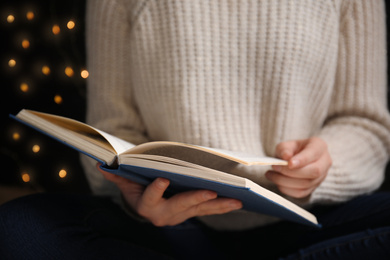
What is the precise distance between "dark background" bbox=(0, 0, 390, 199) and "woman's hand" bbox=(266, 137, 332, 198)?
1.76 feet

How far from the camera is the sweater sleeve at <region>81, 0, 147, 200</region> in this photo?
30.4 inches

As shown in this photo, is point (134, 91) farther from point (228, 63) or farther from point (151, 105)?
point (228, 63)

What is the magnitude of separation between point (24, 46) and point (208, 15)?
0.58 metres

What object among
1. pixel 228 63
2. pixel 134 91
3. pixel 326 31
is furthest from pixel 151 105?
pixel 326 31

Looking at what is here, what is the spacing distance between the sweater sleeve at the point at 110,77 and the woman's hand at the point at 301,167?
1.14 ft

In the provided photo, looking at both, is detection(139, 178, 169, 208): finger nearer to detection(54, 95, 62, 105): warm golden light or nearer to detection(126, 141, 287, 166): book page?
detection(126, 141, 287, 166): book page

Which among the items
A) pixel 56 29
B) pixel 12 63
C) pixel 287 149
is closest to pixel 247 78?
pixel 287 149

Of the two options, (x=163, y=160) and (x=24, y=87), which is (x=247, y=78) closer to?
(x=163, y=160)

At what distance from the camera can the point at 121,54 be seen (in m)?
0.79

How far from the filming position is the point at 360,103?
785 mm

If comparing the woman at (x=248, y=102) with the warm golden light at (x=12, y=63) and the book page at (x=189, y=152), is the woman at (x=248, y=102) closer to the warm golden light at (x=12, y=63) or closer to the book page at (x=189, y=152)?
the book page at (x=189, y=152)

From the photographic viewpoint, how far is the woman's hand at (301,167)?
1.88ft

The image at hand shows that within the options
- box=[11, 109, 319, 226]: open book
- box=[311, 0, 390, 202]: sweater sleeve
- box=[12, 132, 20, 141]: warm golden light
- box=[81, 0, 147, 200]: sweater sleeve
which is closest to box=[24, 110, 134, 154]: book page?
box=[11, 109, 319, 226]: open book

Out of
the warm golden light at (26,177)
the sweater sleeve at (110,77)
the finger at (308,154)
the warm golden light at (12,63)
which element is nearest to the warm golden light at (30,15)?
the warm golden light at (12,63)
